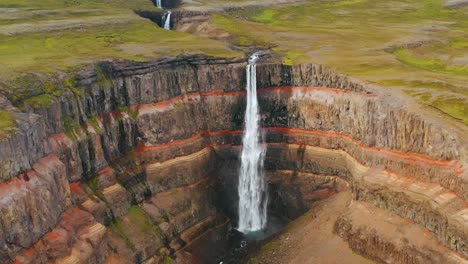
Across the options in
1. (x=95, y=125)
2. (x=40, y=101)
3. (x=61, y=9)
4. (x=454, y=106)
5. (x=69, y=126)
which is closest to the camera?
(x=40, y=101)

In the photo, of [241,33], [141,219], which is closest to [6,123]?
[141,219]

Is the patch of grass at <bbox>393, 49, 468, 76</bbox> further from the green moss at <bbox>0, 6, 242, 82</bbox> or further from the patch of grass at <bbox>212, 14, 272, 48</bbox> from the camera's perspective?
the green moss at <bbox>0, 6, 242, 82</bbox>

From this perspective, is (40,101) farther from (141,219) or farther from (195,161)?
(195,161)

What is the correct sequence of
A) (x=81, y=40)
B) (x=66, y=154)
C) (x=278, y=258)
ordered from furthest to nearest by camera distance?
(x=81, y=40), (x=278, y=258), (x=66, y=154)

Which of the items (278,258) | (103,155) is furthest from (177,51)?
(278,258)

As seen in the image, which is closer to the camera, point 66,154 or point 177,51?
point 66,154

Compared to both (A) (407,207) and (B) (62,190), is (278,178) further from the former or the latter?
(B) (62,190)

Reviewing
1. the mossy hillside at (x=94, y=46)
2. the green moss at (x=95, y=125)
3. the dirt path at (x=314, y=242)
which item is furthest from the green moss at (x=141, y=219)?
the mossy hillside at (x=94, y=46)
